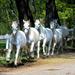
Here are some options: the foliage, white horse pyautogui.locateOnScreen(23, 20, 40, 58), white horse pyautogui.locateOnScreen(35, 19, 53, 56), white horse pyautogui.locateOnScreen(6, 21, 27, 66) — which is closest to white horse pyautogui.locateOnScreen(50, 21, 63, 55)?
white horse pyautogui.locateOnScreen(35, 19, 53, 56)

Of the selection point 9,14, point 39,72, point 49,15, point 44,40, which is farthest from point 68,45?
point 39,72

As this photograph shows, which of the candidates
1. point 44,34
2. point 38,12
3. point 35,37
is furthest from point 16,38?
point 38,12

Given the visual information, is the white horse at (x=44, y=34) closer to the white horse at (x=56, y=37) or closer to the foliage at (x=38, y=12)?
the white horse at (x=56, y=37)

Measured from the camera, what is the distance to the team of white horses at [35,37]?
16.4 m

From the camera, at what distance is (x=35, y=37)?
63.2 ft

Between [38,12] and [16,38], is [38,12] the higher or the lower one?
the higher one

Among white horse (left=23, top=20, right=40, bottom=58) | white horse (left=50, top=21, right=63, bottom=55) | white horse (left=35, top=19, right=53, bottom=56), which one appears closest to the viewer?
white horse (left=23, top=20, right=40, bottom=58)

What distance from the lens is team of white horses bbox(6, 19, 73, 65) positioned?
16.4 meters

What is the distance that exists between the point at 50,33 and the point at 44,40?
A: 3.43ft

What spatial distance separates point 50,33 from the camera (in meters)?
22.2

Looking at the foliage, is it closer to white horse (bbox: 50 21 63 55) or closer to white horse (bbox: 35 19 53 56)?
white horse (bbox: 50 21 63 55)

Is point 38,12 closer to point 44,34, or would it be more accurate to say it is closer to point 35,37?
point 44,34

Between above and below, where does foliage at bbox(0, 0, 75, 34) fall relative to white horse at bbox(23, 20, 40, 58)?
above

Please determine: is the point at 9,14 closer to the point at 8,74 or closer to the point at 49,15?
the point at 49,15
